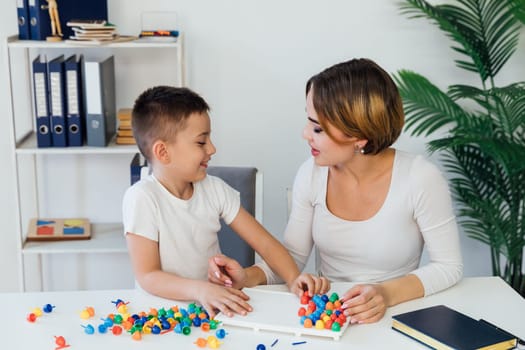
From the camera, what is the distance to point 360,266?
2.22 meters

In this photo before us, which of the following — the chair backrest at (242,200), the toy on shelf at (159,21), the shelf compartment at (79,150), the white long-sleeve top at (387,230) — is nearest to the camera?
the white long-sleeve top at (387,230)

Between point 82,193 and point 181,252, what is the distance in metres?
1.47

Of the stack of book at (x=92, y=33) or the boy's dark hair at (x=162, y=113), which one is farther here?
the stack of book at (x=92, y=33)

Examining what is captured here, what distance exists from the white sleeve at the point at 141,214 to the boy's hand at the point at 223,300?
266mm

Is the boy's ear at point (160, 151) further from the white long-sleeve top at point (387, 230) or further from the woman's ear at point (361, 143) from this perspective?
the woman's ear at point (361, 143)

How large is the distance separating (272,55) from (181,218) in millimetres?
1425

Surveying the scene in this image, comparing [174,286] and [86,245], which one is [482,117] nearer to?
[86,245]

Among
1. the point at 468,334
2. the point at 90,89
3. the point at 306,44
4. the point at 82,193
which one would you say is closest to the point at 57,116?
the point at 90,89

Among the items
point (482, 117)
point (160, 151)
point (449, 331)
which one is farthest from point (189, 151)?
point (482, 117)

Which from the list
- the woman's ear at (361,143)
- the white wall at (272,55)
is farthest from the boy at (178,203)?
the white wall at (272,55)

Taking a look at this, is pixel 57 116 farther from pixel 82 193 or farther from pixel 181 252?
pixel 181 252

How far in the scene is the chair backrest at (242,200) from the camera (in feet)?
8.12

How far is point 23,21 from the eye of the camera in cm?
305

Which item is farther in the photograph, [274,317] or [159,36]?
[159,36]
